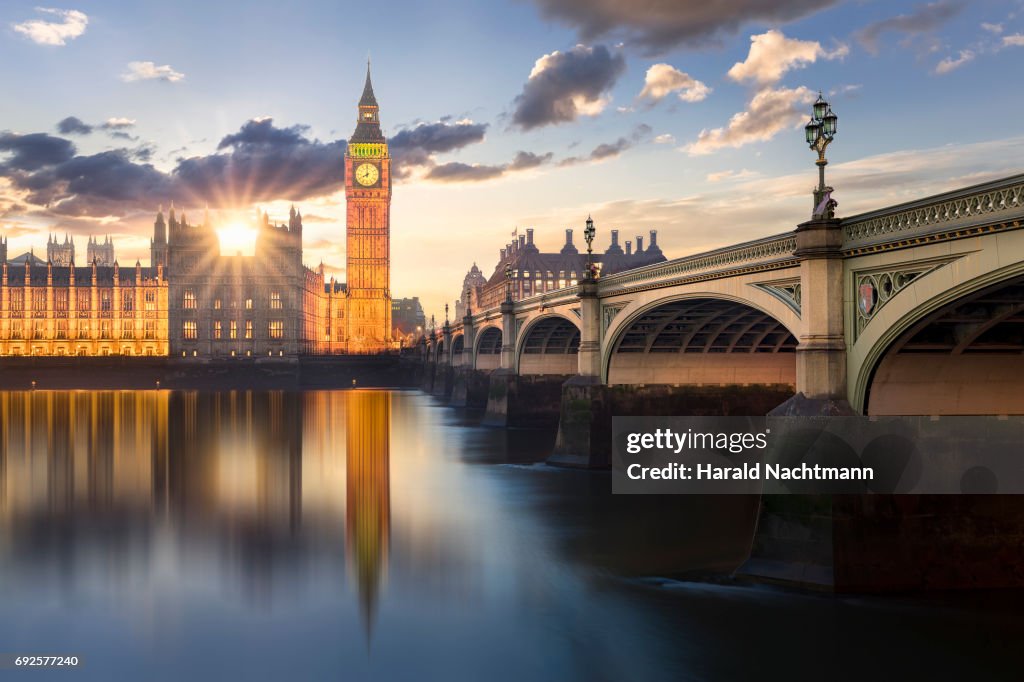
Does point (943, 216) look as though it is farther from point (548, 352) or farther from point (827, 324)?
point (548, 352)

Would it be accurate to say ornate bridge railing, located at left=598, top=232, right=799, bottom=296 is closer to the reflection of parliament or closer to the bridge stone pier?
the bridge stone pier

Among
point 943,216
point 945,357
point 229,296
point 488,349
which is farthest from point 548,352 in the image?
point 229,296

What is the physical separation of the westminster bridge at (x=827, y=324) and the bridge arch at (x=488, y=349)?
122ft

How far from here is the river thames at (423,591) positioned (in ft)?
51.6

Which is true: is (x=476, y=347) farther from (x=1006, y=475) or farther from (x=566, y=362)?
(x=1006, y=475)

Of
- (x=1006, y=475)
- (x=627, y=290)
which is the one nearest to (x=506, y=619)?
(x=1006, y=475)

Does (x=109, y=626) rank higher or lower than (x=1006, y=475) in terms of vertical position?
lower

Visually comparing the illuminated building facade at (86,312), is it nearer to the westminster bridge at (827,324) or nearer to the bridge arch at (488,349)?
the bridge arch at (488,349)

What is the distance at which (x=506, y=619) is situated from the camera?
1850 centimetres

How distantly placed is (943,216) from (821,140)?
4.19 meters

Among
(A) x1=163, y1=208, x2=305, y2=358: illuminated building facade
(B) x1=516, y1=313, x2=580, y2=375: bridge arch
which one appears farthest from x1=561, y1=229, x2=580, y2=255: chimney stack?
(B) x1=516, y1=313, x2=580, y2=375: bridge arch

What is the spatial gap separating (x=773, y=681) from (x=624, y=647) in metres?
2.93

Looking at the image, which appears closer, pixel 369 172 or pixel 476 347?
pixel 476 347

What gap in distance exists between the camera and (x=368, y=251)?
18950 cm
